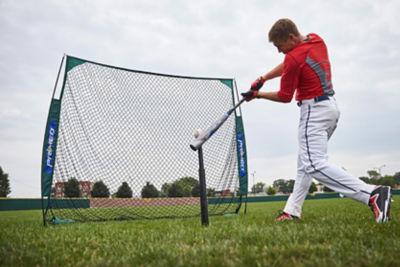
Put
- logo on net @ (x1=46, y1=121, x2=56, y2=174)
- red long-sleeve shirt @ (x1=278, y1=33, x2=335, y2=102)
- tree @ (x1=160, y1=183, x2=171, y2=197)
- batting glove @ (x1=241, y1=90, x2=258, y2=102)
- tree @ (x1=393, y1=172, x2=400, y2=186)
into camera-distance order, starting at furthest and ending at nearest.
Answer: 1. tree @ (x1=393, y1=172, x2=400, y2=186)
2. tree @ (x1=160, y1=183, x2=171, y2=197)
3. logo on net @ (x1=46, y1=121, x2=56, y2=174)
4. batting glove @ (x1=241, y1=90, x2=258, y2=102)
5. red long-sleeve shirt @ (x1=278, y1=33, x2=335, y2=102)

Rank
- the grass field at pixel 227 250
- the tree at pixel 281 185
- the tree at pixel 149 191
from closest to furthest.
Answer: the grass field at pixel 227 250 → the tree at pixel 149 191 → the tree at pixel 281 185

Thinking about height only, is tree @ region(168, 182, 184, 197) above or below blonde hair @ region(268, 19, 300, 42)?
below

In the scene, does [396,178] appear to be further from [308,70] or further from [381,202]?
[308,70]

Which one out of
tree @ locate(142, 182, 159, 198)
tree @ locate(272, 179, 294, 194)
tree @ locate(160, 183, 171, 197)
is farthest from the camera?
tree @ locate(272, 179, 294, 194)

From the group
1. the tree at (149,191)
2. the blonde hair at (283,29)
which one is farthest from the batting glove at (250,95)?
the tree at (149,191)

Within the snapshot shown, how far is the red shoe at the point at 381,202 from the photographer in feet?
8.18

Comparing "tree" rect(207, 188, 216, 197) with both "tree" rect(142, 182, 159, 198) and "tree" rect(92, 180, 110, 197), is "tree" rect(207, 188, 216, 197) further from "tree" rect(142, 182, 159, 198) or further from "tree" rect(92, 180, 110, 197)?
"tree" rect(92, 180, 110, 197)

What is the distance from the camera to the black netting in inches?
175

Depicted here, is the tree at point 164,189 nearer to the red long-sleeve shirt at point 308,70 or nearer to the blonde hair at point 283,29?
the red long-sleeve shirt at point 308,70

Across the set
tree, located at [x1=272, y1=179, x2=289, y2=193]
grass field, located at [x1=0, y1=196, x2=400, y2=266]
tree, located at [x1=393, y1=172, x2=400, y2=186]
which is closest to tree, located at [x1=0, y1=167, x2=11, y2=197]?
grass field, located at [x1=0, y1=196, x2=400, y2=266]

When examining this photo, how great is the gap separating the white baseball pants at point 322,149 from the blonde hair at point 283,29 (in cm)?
72

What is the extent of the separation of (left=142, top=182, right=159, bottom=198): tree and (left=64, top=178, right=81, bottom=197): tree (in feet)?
3.51

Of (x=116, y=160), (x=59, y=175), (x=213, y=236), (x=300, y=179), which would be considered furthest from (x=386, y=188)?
(x=59, y=175)

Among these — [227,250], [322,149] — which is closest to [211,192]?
[322,149]
